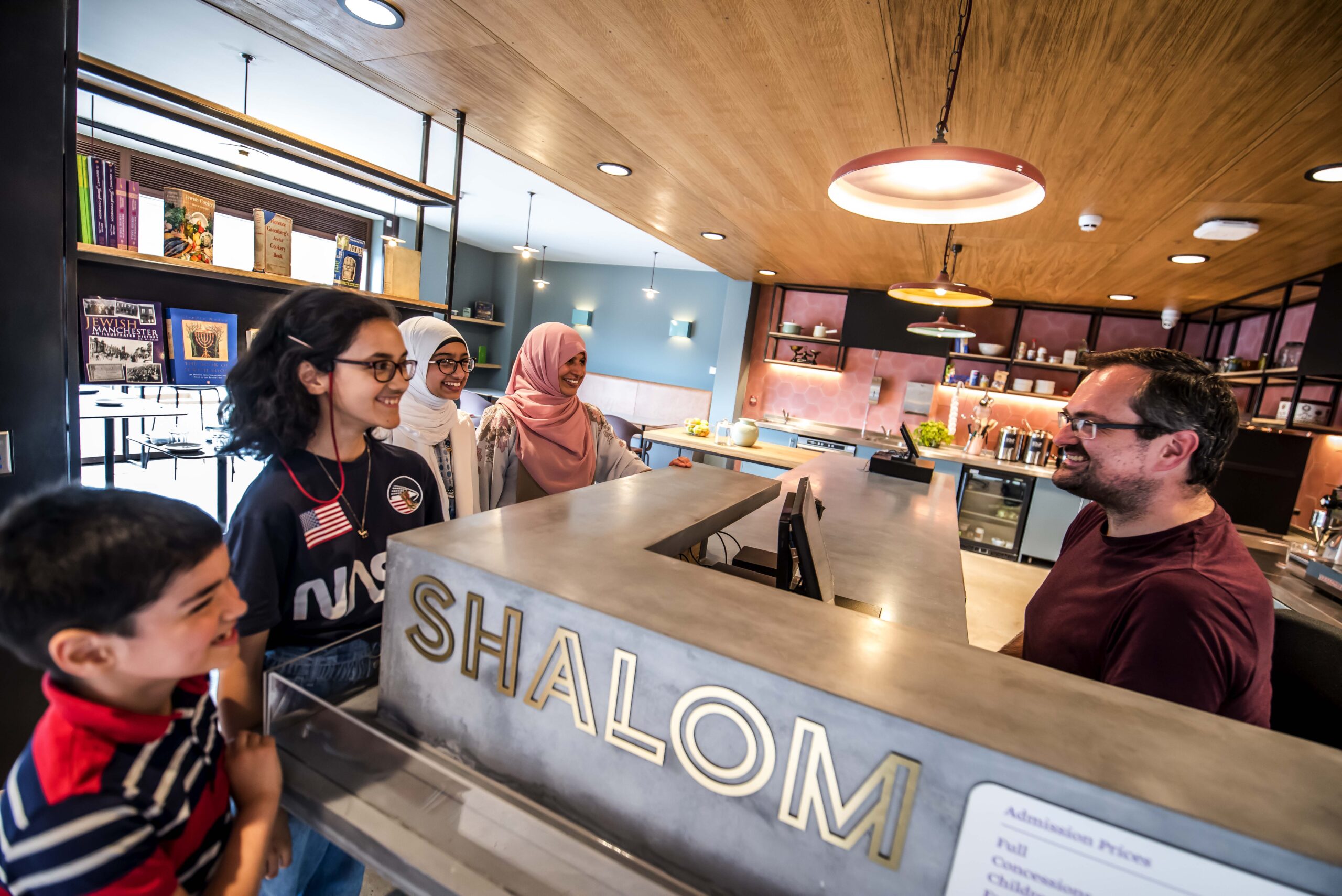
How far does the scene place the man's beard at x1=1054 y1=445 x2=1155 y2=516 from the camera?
124cm

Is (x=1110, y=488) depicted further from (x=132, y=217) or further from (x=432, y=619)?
(x=132, y=217)

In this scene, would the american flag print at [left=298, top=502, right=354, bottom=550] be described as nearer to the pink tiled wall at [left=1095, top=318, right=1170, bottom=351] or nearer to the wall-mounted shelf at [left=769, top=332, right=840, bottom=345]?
the wall-mounted shelf at [left=769, top=332, right=840, bottom=345]

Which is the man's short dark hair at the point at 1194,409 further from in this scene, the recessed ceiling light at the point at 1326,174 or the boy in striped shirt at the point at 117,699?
the recessed ceiling light at the point at 1326,174

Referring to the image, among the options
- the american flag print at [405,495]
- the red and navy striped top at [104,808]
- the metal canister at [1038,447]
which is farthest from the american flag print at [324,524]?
the metal canister at [1038,447]

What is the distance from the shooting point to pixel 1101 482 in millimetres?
1284

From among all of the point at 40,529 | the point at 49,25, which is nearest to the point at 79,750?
the point at 40,529

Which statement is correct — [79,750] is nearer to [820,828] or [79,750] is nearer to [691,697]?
[691,697]

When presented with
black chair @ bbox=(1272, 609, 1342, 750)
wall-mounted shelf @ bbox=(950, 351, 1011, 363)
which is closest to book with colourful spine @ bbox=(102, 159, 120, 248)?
black chair @ bbox=(1272, 609, 1342, 750)

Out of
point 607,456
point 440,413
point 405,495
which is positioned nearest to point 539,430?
point 607,456

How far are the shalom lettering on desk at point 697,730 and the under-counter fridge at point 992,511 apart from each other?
5.53 metres

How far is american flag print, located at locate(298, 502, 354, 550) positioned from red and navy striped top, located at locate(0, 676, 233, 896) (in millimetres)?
395

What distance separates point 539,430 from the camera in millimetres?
2404

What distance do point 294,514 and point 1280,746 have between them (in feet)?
4.56

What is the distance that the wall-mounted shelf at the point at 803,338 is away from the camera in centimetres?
703
